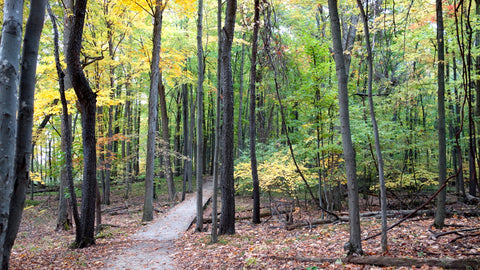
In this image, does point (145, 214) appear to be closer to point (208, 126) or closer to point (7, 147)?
point (7, 147)

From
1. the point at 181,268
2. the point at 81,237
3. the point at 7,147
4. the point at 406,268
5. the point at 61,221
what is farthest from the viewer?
the point at 61,221

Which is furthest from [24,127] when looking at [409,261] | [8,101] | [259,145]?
[259,145]

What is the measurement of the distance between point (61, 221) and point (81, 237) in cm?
442

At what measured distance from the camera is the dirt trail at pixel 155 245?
19.9 ft

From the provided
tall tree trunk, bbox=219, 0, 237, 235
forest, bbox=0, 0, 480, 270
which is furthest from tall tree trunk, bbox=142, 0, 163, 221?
tall tree trunk, bbox=219, 0, 237, 235

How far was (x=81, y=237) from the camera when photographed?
24.6 ft

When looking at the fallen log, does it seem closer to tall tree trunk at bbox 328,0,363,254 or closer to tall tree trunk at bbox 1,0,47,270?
tall tree trunk at bbox 328,0,363,254

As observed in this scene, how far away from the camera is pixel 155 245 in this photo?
7918 millimetres

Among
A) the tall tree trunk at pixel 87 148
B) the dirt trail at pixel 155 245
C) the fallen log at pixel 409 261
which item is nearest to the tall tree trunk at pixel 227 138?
the dirt trail at pixel 155 245

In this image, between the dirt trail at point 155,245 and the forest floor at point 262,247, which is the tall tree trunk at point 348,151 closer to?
the forest floor at point 262,247

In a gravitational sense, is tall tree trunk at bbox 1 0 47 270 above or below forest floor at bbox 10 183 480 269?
above

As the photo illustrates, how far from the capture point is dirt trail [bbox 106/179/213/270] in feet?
19.9

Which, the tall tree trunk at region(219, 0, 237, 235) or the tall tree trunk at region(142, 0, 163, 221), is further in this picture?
the tall tree trunk at region(142, 0, 163, 221)

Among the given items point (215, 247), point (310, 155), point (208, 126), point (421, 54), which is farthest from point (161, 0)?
point (208, 126)
